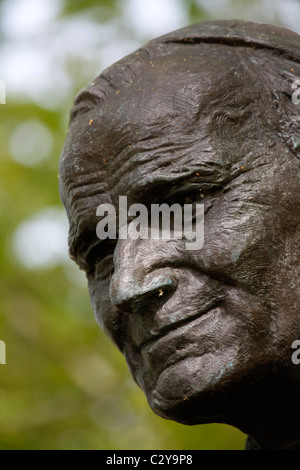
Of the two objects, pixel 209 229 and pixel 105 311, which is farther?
pixel 105 311

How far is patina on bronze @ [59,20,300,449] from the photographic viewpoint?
2801 mm

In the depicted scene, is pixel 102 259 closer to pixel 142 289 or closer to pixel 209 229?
pixel 142 289

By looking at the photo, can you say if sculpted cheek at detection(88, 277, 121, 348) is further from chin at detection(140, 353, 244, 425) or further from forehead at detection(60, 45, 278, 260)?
chin at detection(140, 353, 244, 425)

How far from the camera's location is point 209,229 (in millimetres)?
2857

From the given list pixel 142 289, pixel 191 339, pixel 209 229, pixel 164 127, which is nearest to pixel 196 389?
pixel 191 339

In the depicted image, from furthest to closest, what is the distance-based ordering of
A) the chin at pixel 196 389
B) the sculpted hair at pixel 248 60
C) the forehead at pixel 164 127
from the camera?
1. the sculpted hair at pixel 248 60
2. the forehead at pixel 164 127
3. the chin at pixel 196 389

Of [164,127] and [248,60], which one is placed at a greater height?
[248,60]

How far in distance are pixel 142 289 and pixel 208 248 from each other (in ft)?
0.81

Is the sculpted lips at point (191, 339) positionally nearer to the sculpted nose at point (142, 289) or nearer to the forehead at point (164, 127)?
the sculpted nose at point (142, 289)

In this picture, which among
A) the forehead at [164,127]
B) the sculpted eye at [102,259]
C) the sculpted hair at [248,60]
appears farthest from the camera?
the sculpted eye at [102,259]

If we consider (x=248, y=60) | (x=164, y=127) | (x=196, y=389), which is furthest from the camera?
(x=248, y=60)

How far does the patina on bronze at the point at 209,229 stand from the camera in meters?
2.80

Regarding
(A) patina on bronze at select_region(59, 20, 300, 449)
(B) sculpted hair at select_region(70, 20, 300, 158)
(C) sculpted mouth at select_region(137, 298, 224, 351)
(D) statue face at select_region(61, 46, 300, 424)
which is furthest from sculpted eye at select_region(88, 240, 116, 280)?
(B) sculpted hair at select_region(70, 20, 300, 158)

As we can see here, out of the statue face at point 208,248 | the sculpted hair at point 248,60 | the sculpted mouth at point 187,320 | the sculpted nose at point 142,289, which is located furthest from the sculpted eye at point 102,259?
the sculpted hair at point 248,60
